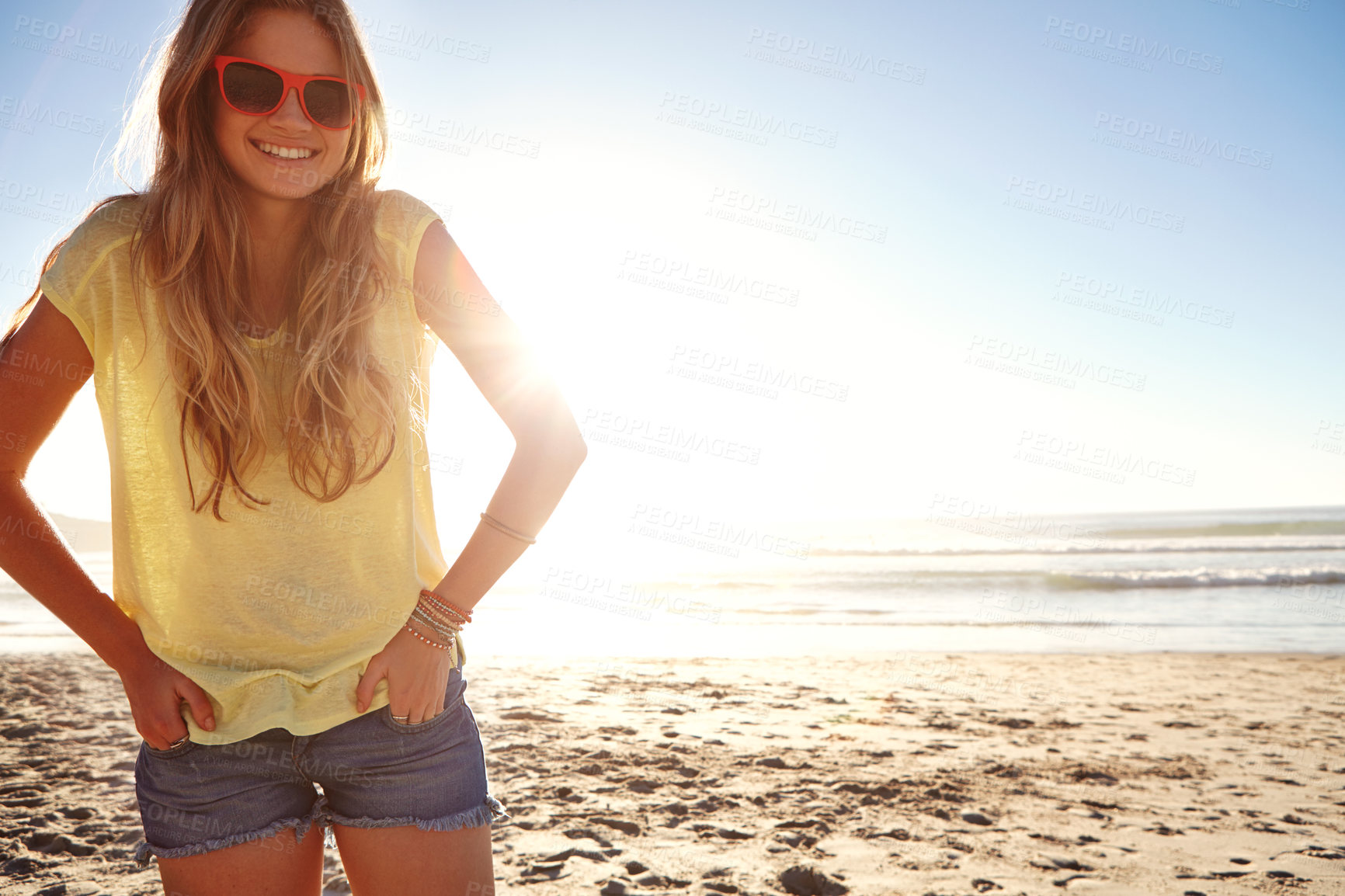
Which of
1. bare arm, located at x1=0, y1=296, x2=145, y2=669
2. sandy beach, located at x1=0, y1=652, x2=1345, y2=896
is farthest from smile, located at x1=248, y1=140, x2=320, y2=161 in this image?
sandy beach, located at x1=0, y1=652, x2=1345, y2=896

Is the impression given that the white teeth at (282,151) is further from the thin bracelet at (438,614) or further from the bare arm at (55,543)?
the thin bracelet at (438,614)

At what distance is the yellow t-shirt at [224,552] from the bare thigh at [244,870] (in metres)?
A: 0.19

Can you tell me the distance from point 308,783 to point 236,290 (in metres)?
0.86

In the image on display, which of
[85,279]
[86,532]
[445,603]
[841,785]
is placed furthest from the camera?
[86,532]

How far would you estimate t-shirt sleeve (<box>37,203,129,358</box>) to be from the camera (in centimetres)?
121

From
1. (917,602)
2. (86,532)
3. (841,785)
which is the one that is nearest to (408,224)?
(841,785)

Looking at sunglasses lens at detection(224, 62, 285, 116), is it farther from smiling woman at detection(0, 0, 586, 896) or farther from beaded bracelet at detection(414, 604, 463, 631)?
beaded bracelet at detection(414, 604, 463, 631)

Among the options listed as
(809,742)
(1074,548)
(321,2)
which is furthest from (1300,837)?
(1074,548)

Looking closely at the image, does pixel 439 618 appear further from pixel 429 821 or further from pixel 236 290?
pixel 236 290

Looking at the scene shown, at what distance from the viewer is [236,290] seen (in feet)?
4.24

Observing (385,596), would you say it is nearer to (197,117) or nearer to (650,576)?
(197,117)

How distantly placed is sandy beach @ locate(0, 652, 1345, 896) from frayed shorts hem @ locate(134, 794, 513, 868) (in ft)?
7.16

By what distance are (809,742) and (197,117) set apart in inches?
197

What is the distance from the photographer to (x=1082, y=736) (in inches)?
217
